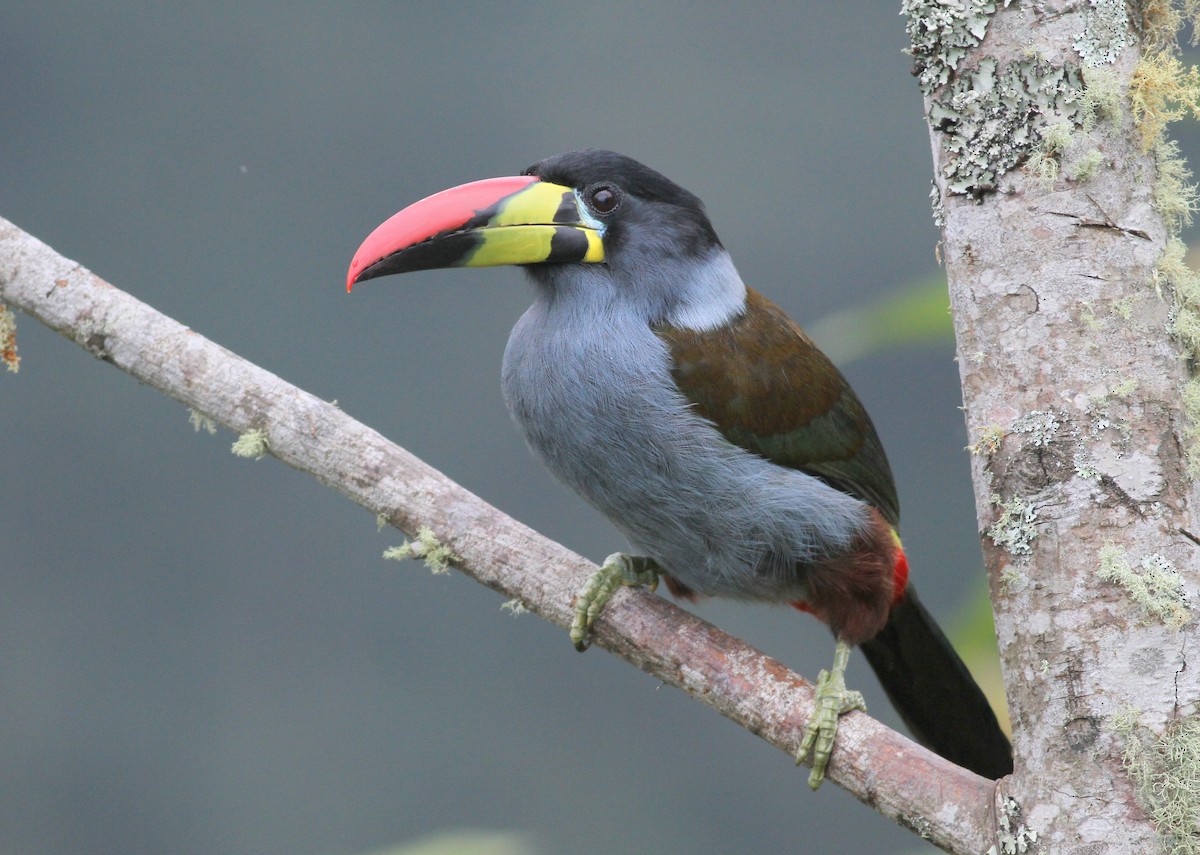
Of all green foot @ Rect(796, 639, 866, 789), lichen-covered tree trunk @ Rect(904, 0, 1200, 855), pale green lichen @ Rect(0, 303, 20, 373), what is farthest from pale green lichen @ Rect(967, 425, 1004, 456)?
pale green lichen @ Rect(0, 303, 20, 373)

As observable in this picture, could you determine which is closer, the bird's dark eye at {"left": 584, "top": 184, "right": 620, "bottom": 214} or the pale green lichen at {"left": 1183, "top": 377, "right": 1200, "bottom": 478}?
the pale green lichen at {"left": 1183, "top": 377, "right": 1200, "bottom": 478}

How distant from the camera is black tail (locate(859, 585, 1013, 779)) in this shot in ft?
8.38

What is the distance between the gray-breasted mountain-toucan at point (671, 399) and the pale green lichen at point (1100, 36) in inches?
33.5

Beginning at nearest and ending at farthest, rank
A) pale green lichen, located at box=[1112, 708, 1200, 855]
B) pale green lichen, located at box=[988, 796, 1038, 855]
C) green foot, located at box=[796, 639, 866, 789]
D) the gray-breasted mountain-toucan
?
pale green lichen, located at box=[1112, 708, 1200, 855] < pale green lichen, located at box=[988, 796, 1038, 855] < green foot, located at box=[796, 639, 866, 789] < the gray-breasted mountain-toucan

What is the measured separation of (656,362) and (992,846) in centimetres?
101

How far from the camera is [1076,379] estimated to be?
5.55 feet

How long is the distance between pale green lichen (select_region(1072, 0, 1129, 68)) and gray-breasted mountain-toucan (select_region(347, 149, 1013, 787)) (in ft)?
2.79

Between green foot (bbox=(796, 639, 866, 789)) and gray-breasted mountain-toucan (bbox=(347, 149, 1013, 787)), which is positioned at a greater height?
gray-breasted mountain-toucan (bbox=(347, 149, 1013, 787))

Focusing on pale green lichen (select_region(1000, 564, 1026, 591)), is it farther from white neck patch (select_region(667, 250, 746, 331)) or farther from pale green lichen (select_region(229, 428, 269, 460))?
pale green lichen (select_region(229, 428, 269, 460))

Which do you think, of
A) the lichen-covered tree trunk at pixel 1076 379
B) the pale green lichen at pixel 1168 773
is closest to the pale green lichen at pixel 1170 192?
the lichen-covered tree trunk at pixel 1076 379

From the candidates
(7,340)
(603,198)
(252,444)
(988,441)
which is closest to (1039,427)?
(988,441)

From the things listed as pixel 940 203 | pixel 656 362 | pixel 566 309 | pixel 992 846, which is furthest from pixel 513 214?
pixel 992 846

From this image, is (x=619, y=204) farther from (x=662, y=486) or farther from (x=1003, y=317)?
(x=1003, y=317)

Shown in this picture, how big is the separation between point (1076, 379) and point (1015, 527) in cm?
22
